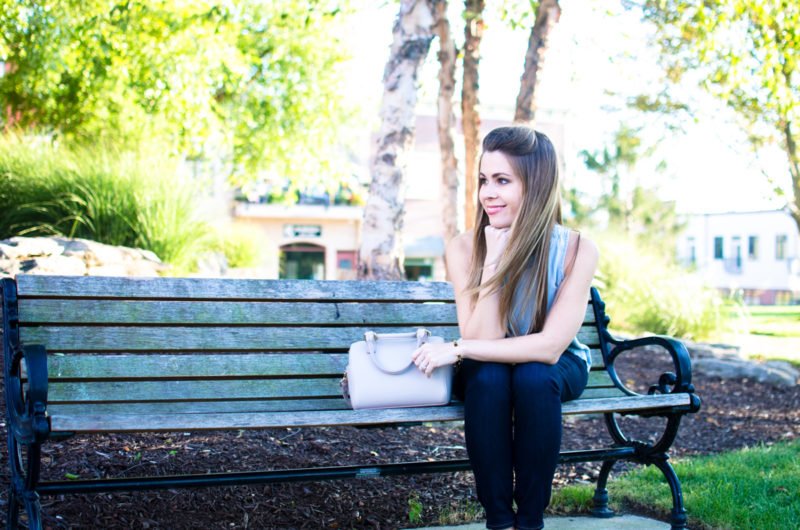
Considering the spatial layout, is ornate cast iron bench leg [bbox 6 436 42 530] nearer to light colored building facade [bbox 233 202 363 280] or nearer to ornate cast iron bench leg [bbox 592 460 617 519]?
ornate cast iron bench leg [bbox 592 460 617 519]

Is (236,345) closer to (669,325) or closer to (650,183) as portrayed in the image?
(669,325)

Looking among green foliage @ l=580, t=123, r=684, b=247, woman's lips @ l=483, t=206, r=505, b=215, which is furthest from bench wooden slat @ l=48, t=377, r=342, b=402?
green foliage @ l=580, t=123, r=684, b=247

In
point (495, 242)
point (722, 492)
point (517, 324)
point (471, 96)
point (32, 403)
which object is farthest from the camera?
point (471, 96)

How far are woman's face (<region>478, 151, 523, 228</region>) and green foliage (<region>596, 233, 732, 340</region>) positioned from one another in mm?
9491

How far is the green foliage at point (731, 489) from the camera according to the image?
359 centimetres

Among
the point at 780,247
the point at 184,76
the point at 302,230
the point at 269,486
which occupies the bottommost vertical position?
the point at 269,486

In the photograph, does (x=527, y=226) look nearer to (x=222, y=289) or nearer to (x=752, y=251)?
(x=222, y=289)

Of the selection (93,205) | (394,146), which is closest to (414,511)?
(394,146)

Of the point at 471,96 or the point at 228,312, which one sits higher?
the point at 471,96

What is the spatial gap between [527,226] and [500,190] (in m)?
0.17

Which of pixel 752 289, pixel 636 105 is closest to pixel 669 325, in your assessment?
pixel 636 105

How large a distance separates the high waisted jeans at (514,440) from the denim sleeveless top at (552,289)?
217 mm

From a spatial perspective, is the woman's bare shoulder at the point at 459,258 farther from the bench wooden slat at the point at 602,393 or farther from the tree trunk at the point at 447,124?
the tree trunk at the point at 447,124

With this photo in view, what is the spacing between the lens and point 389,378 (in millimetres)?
2926
